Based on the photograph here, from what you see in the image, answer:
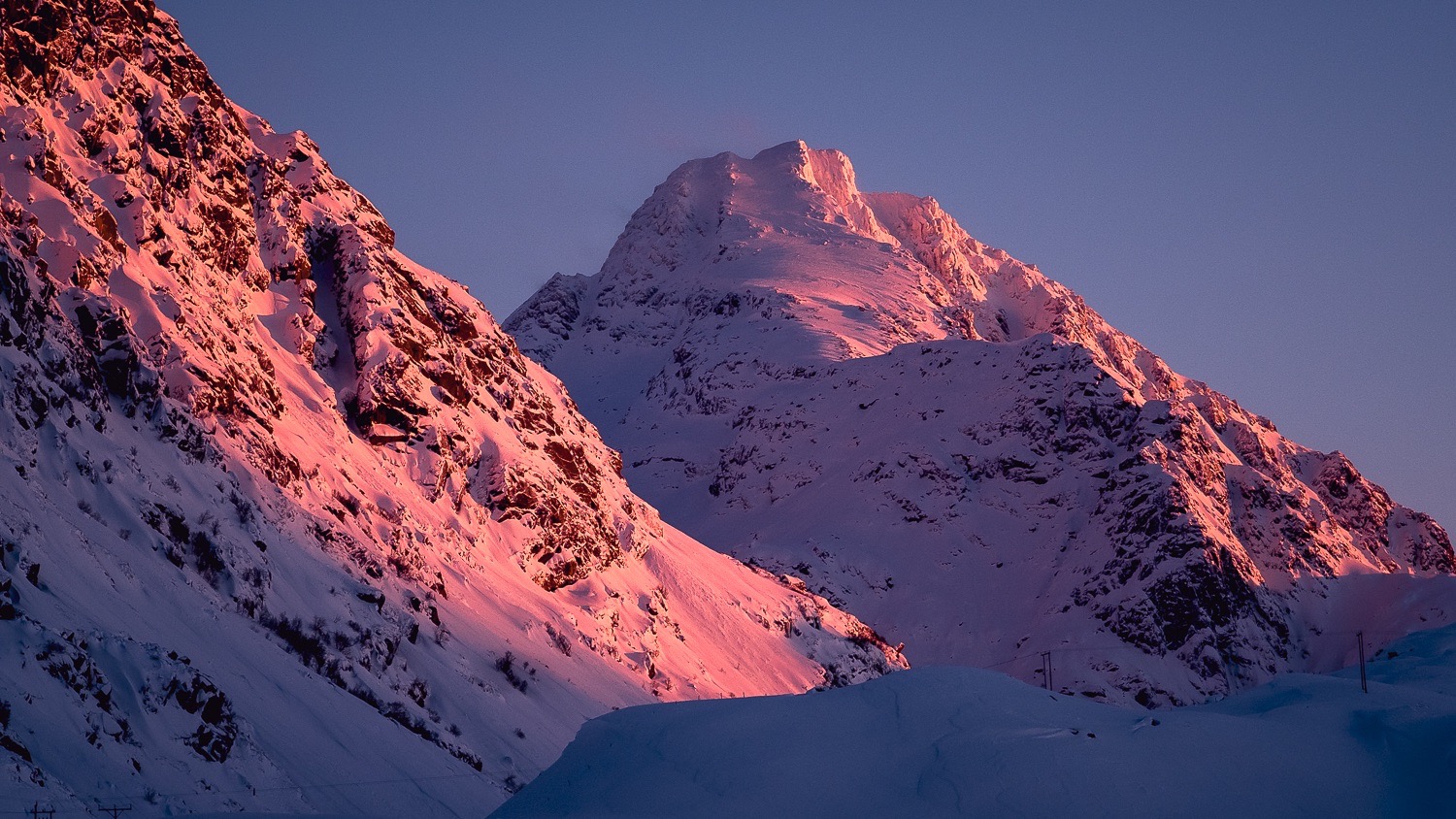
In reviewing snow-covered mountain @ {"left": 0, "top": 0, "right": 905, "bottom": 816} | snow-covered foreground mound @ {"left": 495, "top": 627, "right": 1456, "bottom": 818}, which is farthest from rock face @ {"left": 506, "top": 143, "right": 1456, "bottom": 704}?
snow-covered foreground mound @ {"left": 495, "top": 627, "right": 1456, "bottom": 818}

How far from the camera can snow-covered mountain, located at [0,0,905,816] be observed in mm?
18234

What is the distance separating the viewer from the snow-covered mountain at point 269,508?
1823 centimetres

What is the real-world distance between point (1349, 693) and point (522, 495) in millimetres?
29674

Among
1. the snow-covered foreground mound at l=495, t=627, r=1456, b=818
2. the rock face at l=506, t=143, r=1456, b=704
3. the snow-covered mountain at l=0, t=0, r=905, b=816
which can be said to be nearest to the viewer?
the snow-covered foreground mound at l=495, t=627, r=1456, b=818

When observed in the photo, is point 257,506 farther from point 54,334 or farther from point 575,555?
point 575,555

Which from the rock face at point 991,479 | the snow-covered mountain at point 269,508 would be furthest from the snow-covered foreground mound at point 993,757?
the rock face at point 991,479

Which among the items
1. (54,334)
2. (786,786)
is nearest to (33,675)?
(786,786)

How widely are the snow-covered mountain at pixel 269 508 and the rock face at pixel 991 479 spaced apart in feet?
70.0

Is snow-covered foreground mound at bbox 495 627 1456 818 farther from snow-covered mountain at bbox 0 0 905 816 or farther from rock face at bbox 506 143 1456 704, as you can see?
rock face at bbox 506 143 1456 704

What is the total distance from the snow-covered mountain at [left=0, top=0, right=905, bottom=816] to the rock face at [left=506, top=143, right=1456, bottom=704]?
21348 millimetres

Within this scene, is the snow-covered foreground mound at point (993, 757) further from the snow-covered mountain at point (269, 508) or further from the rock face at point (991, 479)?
the rock face at point (991, 479)

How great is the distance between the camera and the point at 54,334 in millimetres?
25734

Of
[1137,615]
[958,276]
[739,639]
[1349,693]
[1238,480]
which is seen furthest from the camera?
[958,276]

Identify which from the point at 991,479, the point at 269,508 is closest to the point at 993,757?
the point at 269,508
